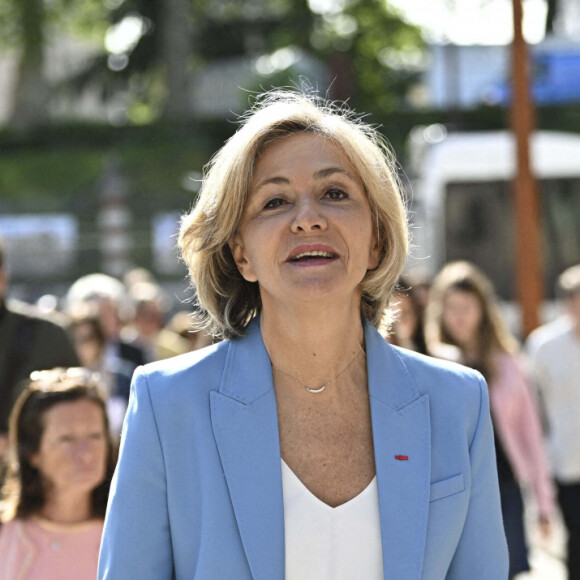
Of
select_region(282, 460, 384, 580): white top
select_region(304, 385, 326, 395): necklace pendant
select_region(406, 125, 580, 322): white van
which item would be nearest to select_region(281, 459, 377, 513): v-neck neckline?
select_region(282, 460, 384, 580): white top

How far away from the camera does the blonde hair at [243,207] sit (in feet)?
8.66

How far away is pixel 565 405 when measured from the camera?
7.02 m

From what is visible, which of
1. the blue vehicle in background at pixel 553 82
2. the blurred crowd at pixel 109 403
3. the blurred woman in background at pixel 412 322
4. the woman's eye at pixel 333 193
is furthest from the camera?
the blue vehicle in background at pixel 553 82

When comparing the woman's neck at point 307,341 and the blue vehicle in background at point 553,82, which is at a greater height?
the blue vehicle in background at point 553,82

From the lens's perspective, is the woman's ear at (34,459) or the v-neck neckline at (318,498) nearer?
the v-neck neckline at (318,498)

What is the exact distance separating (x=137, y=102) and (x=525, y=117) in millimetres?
29079

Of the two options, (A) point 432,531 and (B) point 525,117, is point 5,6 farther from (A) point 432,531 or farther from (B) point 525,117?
(A) point 432,531

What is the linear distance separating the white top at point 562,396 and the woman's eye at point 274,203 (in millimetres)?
4741

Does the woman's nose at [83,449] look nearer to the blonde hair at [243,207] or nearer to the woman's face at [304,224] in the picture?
the blonde hair at [243,207]

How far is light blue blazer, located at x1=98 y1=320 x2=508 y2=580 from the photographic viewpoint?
7.75 feet

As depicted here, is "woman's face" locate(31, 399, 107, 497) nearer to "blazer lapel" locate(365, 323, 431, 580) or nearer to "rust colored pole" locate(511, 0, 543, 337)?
"blazer lapel" locate(365, 323, 431, 580)

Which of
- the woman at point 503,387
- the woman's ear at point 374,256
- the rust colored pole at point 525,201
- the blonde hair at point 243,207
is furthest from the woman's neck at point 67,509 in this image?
the rust colored pole at point 525,201

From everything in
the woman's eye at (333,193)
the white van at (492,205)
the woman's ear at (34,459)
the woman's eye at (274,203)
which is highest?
the white van at (492,205)

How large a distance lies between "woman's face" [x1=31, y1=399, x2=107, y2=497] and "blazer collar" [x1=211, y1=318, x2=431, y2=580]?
1.59 m
